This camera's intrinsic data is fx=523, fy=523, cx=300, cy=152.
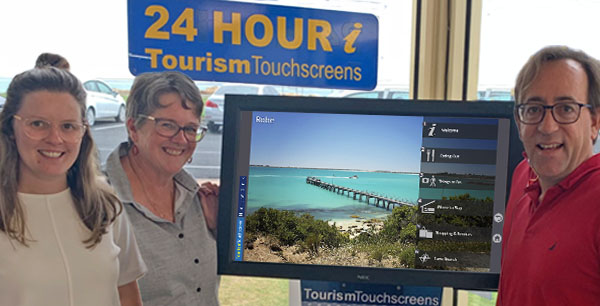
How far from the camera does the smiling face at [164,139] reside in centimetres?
161

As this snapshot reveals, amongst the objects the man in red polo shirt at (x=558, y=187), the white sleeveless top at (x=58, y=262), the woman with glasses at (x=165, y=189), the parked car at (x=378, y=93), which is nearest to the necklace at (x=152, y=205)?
the woman with glasses at (x=165, y=189)

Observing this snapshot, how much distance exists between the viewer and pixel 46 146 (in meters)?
1.40

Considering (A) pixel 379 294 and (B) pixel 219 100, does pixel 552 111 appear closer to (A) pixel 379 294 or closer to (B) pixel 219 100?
(A) pixel 379 294

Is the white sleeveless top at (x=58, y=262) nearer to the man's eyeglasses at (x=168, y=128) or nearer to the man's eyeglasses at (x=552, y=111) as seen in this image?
the man's eyeglasses at (x=168, y=128)

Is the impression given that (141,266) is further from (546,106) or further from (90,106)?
(546,106)

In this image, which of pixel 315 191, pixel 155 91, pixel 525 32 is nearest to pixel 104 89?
pixel 155 91

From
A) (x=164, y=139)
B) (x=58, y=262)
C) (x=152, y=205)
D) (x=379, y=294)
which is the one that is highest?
(x=164, y=139)

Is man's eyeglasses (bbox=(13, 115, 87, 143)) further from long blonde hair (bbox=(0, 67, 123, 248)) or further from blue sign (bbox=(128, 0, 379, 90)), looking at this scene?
blue sign (bbox=(128, 0, 379, 90))

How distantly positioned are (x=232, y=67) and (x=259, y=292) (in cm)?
95

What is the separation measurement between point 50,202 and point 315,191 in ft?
2.39

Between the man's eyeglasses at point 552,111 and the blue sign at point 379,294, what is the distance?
0.60 m

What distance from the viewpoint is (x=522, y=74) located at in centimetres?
147

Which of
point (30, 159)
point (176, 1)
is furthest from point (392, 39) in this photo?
point (30, 159)

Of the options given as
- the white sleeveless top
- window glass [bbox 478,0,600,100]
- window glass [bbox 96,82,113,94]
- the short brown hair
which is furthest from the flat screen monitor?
window glass [bbox 478,0,600,100]
